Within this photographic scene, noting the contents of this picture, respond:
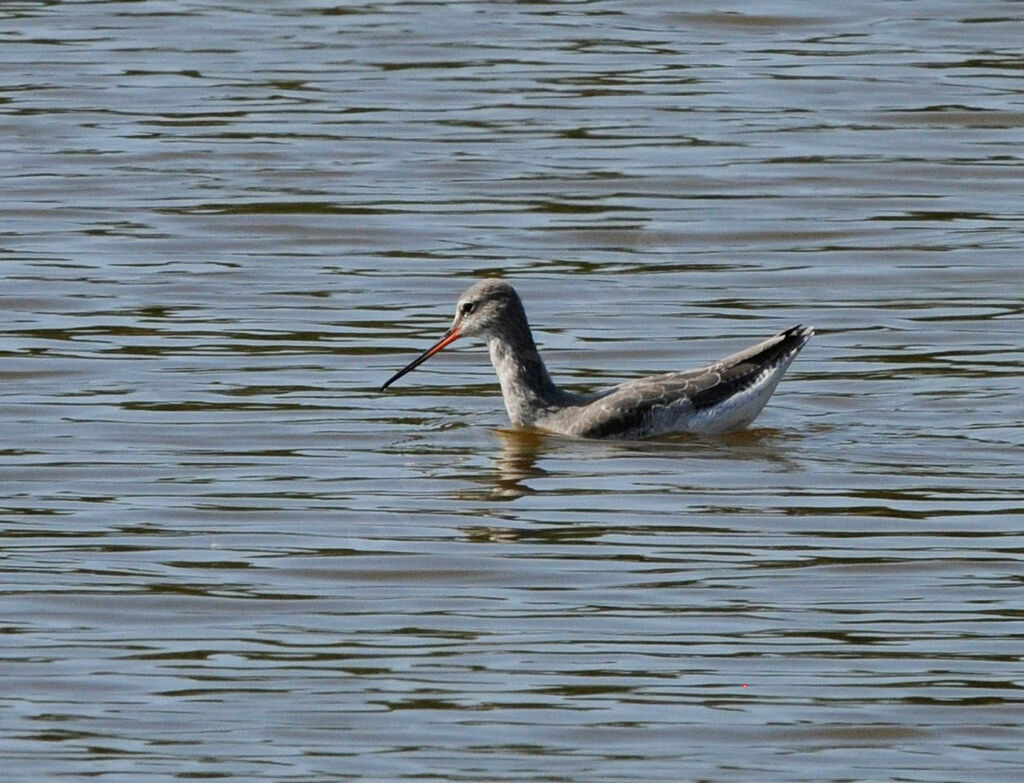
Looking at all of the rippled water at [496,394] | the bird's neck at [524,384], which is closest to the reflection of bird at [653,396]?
the bird's neck at [524,384]

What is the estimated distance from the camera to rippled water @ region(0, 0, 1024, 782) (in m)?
8.62

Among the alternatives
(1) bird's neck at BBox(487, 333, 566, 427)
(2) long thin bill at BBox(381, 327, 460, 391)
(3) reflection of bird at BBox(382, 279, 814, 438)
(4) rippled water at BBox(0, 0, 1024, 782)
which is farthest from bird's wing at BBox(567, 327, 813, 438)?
(2) long thin bill at BBox(381, 327, 460, 391)

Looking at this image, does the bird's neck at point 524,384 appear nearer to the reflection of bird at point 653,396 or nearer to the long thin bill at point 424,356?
the reflection of bird at point 653,396

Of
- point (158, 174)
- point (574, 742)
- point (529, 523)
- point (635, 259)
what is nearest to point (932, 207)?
point (635, 259)

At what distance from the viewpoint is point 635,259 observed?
17.3 meters

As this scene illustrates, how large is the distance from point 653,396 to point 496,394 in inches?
66.5

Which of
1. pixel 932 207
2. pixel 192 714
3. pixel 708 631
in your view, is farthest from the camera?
pixel 932 207

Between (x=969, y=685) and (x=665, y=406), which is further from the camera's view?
(x=665, y=406)

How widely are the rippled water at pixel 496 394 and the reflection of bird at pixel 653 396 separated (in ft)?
0.52

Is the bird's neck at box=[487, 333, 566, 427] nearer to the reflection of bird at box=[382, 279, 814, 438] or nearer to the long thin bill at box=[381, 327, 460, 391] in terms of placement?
the reflection of bird at box=[382, 279, 814, 438]

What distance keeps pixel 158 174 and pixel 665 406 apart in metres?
7.51

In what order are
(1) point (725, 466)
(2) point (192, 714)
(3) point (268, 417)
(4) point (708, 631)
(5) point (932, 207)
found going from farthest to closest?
(5) point (932, 207) < (3) point (268, 417) < (1) point (725, 466) < (4) point (708, 631) < (2) point (192, 714)

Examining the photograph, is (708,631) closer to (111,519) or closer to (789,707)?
(789,707)

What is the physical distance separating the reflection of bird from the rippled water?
0.52 ft
